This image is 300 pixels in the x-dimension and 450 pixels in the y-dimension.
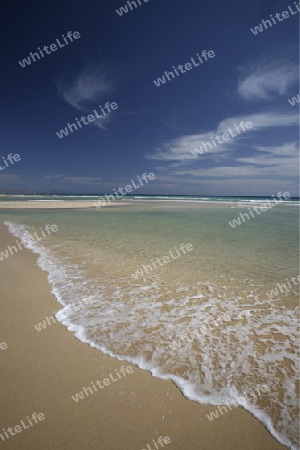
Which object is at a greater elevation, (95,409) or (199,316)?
(95,409)

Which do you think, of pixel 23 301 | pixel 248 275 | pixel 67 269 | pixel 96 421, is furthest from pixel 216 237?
pixel 96 421

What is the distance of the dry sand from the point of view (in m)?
2.39

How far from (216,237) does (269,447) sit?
998 centimetres

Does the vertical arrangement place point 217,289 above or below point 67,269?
below

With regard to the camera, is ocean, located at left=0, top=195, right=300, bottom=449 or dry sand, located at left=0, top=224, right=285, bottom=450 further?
ocean, located at left=0, top=195, right=300, bottom=449

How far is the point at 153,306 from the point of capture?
4.98 metres

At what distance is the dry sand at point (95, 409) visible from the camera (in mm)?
2391

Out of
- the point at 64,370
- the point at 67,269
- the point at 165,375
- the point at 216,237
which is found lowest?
the point at 216,237

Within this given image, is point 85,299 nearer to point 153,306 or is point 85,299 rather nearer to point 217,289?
point 153,306

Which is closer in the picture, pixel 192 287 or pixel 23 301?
pixel 23 301

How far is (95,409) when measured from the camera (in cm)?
270

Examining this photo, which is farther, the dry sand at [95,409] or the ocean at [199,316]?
the ocean at [199,316]

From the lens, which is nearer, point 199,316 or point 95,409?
point 95,409

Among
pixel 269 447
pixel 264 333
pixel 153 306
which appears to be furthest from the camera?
pixel 153 306
